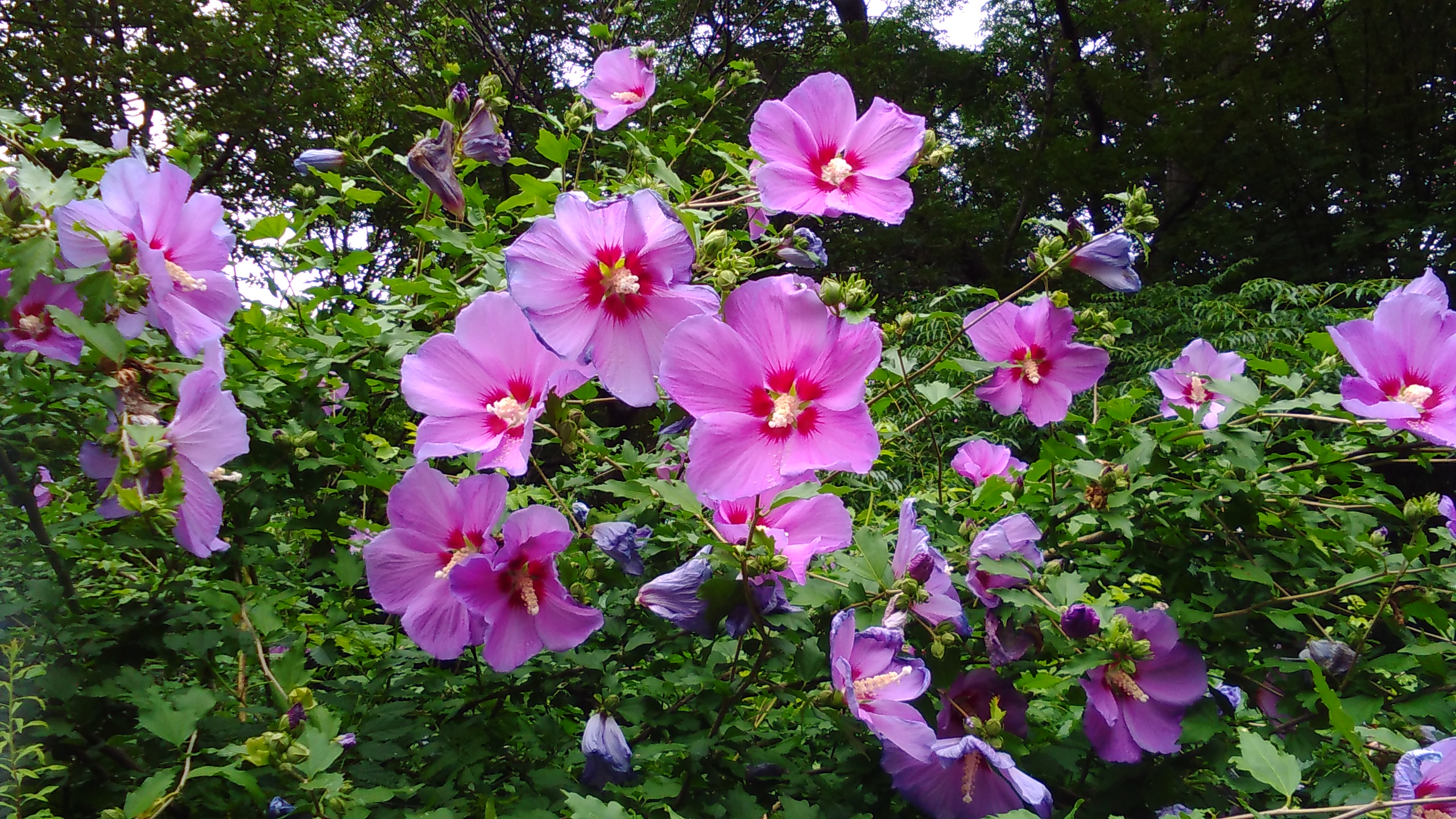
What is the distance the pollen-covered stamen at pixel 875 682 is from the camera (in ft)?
3.10

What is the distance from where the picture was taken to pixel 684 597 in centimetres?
94

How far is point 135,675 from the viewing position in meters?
0.92

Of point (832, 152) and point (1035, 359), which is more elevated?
point (832, 152)

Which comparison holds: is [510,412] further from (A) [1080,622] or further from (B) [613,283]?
(A) [1080,622]

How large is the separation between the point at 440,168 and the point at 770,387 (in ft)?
2.37

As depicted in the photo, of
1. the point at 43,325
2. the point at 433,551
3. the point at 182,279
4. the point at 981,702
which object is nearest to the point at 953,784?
the point at 981,702

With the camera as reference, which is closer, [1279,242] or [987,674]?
[987,674]

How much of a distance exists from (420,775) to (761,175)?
84 centimetres

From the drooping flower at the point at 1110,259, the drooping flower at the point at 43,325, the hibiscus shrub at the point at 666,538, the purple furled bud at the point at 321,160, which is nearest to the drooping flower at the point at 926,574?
the hibiscus shrub at the point at 666,538

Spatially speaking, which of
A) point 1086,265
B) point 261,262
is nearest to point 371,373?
point 1086,265

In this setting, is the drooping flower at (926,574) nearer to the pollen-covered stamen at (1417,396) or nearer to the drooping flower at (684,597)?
the drooping flower at (684,597)

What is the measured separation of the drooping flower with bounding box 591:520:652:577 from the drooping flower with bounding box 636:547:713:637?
43 millimetres

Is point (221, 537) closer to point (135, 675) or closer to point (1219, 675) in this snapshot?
point (135, 675)

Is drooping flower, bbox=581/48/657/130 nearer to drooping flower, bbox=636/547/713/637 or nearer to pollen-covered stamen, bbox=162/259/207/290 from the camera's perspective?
pollen-covered stamen, bbox=162/259/207/290
